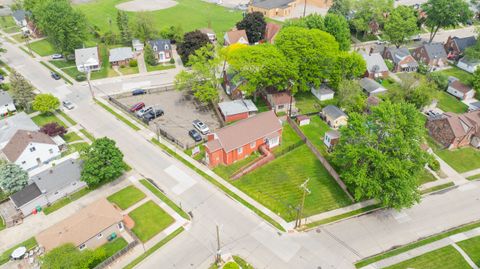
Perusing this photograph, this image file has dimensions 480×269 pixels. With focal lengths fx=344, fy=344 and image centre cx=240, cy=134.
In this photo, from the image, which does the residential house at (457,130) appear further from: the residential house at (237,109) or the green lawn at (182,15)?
the green lawn at (182,15)

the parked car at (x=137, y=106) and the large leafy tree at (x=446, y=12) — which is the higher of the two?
the large leafy tree at (x=446, y=12)

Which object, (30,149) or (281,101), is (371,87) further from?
(30,149)

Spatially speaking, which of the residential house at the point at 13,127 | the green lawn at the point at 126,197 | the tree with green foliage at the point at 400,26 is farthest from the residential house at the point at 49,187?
the tree with green foliage at the point at 400,26

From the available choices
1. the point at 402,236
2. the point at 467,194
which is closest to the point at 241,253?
the point at 402,236

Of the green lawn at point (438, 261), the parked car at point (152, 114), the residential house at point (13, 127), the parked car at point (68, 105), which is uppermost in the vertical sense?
the residential house at point (13, 127)

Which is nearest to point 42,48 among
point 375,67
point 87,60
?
point 87,60

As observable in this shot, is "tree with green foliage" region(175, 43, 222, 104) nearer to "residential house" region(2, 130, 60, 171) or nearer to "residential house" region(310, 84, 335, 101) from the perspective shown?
"residential house" region(310, 84, 335, 101)

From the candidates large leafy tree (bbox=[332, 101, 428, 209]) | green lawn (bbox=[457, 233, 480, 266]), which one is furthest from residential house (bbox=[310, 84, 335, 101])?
green lawn (bbox=[457, 233, 480, 266])

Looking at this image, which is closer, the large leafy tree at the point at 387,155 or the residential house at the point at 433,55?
the large leafy tree at the point at 387,155
